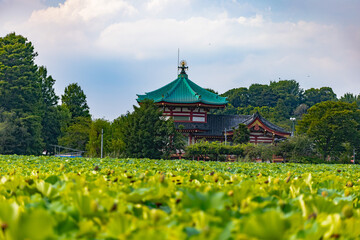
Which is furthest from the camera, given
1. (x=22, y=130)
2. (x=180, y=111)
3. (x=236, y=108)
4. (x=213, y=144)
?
(x=236, y=108)

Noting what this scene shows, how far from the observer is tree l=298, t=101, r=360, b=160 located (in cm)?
2820

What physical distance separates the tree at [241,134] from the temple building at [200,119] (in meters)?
1.12

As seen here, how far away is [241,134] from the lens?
27.3m

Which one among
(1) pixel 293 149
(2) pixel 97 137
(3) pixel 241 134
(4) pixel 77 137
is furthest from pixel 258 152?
(4) pixel 77 137

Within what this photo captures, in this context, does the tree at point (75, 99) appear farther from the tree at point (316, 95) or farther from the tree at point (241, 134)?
the tree at point (316, 95)

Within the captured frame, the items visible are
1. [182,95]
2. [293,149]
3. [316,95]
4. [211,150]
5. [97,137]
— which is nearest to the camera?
[211,150]

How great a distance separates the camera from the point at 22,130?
32562 millimetres

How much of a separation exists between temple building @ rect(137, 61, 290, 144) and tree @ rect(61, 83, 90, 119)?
20.7 m

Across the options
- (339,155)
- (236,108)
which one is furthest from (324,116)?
(236,108)

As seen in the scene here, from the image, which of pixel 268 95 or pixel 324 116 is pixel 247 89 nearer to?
pixel 268 95

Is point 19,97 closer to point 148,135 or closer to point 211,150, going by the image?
point 148,135

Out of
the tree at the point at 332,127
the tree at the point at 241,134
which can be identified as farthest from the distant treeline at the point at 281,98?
the tree at the point at 241,134

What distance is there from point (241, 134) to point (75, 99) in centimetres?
2828

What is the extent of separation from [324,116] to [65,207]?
28.7m
